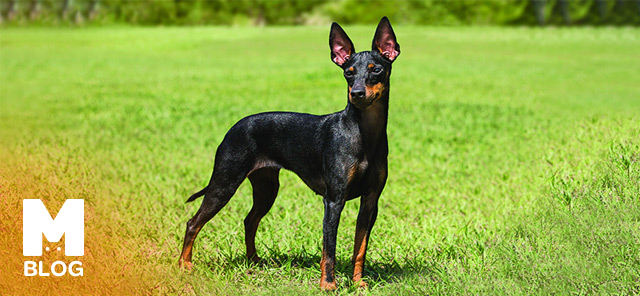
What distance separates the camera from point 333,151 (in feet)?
18.2

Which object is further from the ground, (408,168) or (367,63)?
(367,63)

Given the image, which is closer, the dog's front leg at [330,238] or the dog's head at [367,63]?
the dog's head at [367,63]

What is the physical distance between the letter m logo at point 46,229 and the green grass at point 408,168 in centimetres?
55

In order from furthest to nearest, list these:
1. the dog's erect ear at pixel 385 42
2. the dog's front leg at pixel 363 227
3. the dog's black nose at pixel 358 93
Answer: the dog's front leg at pixel 363 227
the dog's erect ear at pixel 385 42
the dog's black nose at pixel 358 93

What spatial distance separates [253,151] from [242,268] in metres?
1.15

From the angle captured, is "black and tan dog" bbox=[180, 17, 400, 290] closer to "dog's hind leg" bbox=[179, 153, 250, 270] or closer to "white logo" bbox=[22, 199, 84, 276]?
"dog's hind leg" bbox=[179, 153, 250, 270]

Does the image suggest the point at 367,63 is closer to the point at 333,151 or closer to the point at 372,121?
the point at 372,121

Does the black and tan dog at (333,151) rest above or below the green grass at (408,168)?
above

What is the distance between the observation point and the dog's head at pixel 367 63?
16.8 ft

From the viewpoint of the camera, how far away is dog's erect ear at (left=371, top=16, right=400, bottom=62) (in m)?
5.32

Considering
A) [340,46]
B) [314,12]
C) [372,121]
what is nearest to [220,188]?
[372,121]

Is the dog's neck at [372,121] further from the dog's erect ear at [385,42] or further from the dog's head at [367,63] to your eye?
the dog's erect ear at [385,42]

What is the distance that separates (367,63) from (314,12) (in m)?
59.9

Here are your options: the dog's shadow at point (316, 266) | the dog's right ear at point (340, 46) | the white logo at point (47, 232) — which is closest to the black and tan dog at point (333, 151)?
the dog's right ear at point (340, 46)
